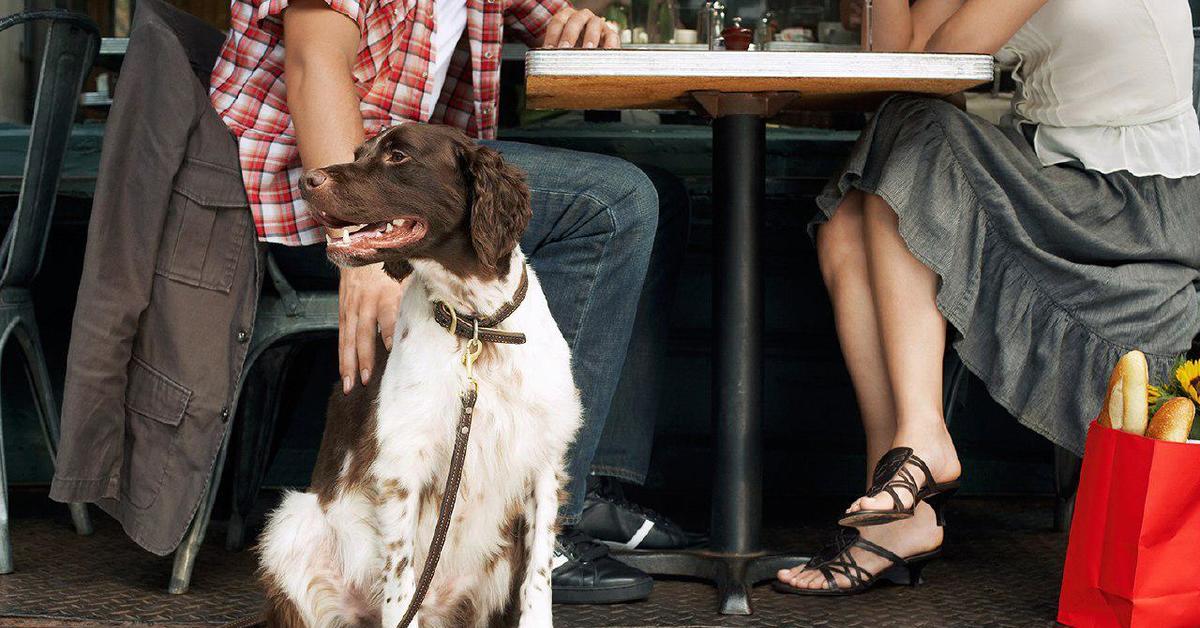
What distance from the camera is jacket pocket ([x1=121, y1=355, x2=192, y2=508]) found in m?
2.62

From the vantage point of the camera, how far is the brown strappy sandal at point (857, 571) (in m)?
2.74

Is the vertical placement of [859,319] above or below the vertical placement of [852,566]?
above

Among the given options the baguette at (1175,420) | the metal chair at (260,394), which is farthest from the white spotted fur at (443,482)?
the baguette at (1175,420)

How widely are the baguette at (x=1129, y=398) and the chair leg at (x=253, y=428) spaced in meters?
2.00

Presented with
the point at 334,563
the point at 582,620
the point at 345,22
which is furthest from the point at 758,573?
the point at 345,22

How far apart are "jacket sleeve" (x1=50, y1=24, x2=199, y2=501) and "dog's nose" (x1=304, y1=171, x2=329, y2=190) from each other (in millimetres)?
690

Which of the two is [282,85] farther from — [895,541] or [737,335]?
[895,541]

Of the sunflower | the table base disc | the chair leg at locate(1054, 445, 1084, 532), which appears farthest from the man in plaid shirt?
the chair leg at locate(1054, 445, 1084, 532)

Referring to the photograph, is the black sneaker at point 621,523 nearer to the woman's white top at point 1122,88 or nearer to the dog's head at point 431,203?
the dog's head at point 431,203

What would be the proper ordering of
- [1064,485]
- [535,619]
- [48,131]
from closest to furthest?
[535,619] < [48,131] < [1064,485]

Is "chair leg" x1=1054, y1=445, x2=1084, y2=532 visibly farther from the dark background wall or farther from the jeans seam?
the jeans seam

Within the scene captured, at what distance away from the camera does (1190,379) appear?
2.34 meters

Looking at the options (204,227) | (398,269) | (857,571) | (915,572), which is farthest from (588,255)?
(915,572)

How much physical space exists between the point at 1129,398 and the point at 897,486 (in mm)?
489
